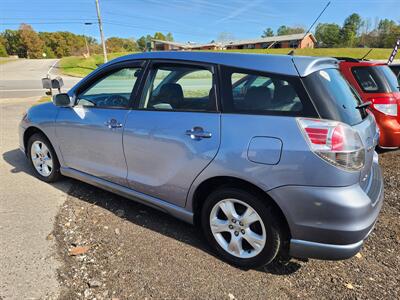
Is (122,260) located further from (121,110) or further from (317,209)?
(317,209)

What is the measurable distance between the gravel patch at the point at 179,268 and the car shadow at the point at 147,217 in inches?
0.4

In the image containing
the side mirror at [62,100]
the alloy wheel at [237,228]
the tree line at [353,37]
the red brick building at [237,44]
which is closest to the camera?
the alloy wheel at [237,228]

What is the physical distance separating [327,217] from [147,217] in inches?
77.3

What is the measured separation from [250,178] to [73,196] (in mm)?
2528

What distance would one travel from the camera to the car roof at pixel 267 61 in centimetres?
231

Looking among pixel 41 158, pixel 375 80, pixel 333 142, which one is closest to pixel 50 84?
pixel 41 158

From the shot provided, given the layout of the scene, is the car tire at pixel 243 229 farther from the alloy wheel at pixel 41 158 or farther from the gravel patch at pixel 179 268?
the alloy wheel at pixel 41 158

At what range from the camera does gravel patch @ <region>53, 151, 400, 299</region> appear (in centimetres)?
235

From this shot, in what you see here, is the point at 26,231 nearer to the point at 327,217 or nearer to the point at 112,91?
the point at 112,91

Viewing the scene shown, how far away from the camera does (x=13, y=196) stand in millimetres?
3859

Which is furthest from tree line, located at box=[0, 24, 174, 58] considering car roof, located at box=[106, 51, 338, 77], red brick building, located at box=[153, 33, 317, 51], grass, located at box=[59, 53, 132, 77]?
car roof, located at box=[106, 51, 338, 77]

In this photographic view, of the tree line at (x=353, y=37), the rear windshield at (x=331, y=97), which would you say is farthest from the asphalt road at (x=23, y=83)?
the tree line at (x=353, y=37)

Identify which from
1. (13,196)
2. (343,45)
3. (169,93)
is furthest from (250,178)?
(343,45)

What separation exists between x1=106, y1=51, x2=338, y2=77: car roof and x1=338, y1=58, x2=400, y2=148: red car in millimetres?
2560
